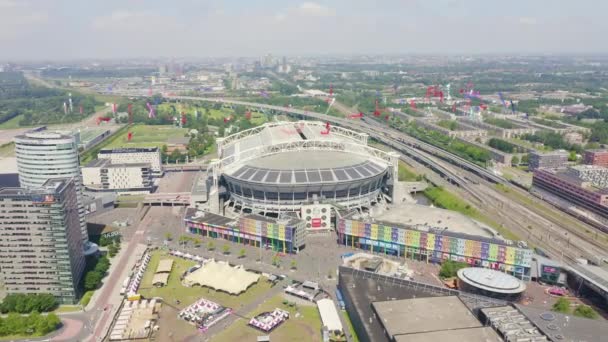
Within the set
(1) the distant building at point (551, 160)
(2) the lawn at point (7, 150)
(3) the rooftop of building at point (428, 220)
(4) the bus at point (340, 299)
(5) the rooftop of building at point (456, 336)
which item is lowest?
(4) the bus at point (340, 299)

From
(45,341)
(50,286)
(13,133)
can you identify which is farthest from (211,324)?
(13,133)

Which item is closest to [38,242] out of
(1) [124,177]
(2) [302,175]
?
(2) [302,175]

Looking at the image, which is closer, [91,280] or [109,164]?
[91,280]

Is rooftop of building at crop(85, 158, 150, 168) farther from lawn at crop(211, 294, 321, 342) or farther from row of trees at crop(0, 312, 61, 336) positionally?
lawn at crop(211, 294, 321, 342)

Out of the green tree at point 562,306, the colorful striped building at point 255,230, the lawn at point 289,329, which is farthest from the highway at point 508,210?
the lawn at point 289,329

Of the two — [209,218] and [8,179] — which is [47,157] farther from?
[209,218]

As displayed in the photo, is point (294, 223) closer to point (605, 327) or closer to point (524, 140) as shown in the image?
point (605, 327)

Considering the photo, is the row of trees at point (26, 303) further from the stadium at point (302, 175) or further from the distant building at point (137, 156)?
the distant building at point (137, 156)

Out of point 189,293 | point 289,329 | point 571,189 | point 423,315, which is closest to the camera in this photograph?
point 423,315
